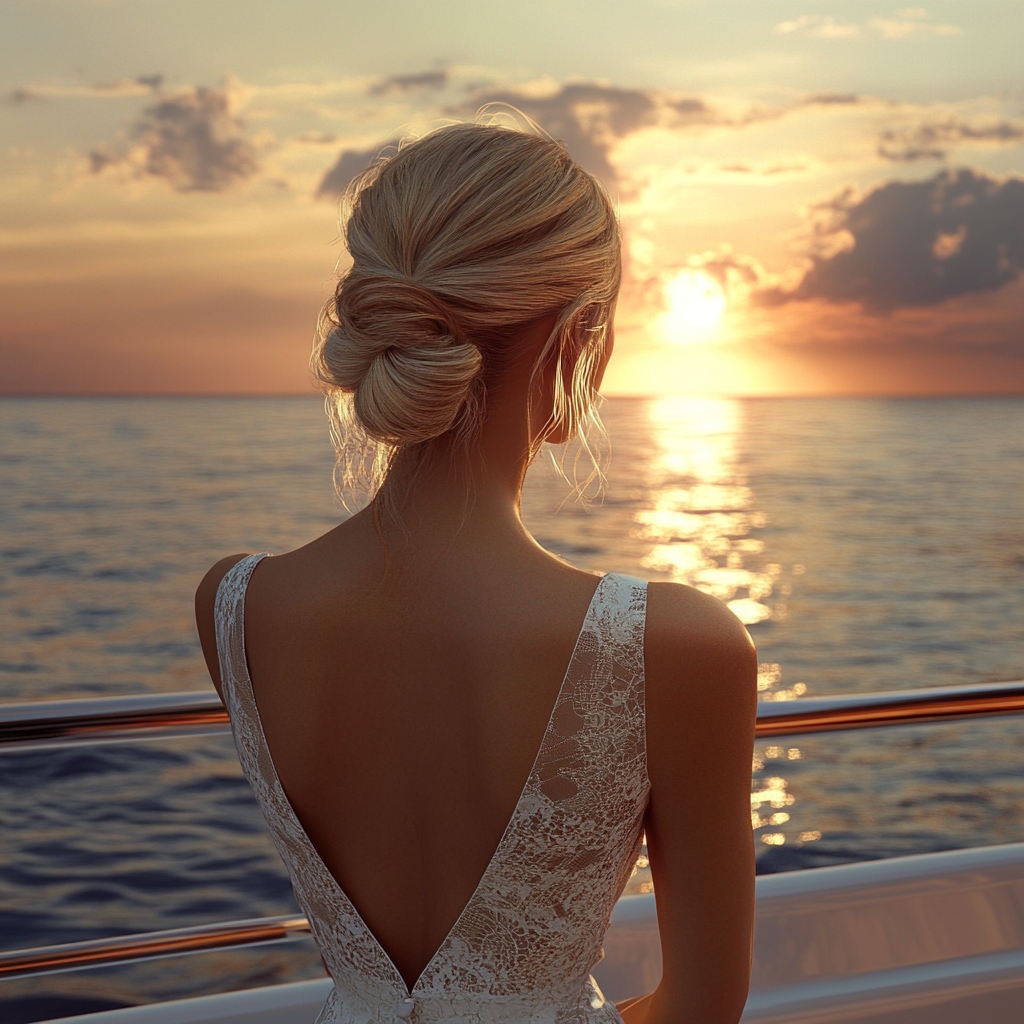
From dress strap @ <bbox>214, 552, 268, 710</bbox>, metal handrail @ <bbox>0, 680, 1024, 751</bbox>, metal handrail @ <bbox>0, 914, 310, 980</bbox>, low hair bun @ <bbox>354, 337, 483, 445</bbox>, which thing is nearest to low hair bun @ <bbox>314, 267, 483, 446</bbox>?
low hair bun @ <bbox>354, 337, 483, 445</bbox>

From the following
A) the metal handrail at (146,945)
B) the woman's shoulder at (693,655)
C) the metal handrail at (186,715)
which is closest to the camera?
the woman's shoulder at (693,655)

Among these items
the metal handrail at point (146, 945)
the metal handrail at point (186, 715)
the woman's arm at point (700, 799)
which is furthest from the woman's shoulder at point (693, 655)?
the metal handrail at point (146, 945)

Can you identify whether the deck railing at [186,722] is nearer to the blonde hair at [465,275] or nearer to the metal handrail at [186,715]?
the metal handrail at [186,715]

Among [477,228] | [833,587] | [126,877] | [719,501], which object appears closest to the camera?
[477,228]

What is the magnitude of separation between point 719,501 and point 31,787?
17.9 meters

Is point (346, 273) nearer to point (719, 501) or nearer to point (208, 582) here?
point (208, 582)

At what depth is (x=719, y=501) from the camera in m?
22.8

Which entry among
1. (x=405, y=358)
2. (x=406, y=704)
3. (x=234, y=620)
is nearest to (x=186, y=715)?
(x=234, y=620)

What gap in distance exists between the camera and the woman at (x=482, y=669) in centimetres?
70

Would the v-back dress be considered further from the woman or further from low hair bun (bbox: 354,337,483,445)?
low hair bun (bbox: 354,337,483,445)

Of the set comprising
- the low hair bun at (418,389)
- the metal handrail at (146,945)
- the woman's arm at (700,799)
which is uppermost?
the low hair bun at (418,389)

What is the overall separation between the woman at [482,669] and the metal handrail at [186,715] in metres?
0.50

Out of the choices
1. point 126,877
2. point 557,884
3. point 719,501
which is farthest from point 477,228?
point 719,501

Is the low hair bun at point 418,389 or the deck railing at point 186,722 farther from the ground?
the low hair bun at point 418,389
